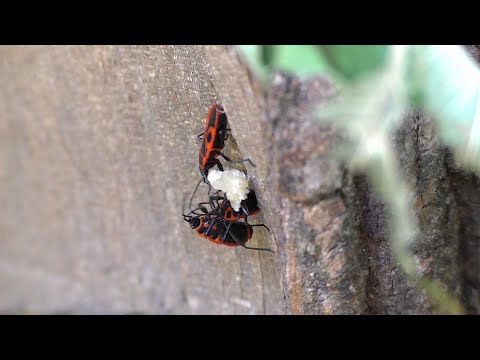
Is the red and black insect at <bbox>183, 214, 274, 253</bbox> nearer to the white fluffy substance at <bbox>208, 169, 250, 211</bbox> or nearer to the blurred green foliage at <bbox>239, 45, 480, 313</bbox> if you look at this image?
the white fluffy substance at <bbox>208, 169, 250, 211</bbox>

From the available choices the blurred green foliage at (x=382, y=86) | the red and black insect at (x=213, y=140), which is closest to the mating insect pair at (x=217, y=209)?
the red and black insect at (x=213, y=140)

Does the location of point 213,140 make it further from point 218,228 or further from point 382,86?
point 382,86

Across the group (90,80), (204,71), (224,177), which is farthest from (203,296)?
(204,71)

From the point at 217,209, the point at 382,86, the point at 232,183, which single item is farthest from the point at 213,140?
the point at 382,86

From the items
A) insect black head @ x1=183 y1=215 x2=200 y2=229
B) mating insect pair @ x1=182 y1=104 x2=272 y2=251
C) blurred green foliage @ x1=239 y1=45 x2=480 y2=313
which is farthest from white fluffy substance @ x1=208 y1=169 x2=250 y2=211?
blurred green foliage @ x1=239 y1=45 x2=480 y2=313
